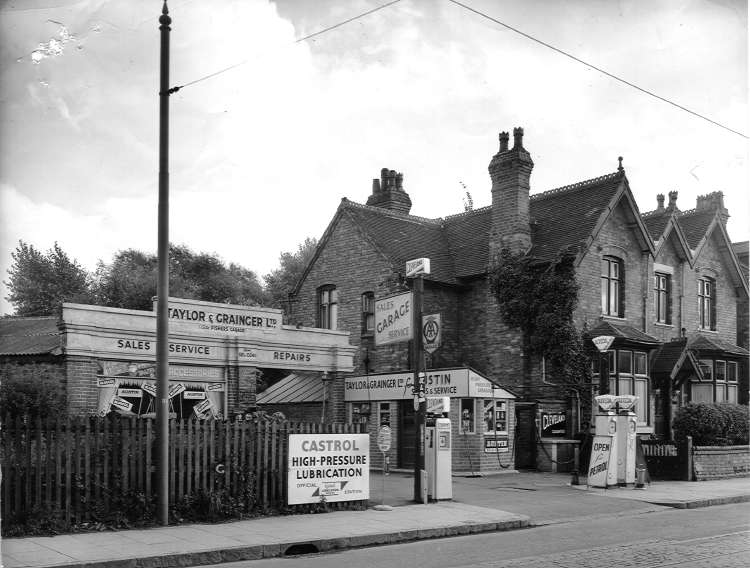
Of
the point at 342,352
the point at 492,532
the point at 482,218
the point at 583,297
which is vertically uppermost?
the point at 482,218

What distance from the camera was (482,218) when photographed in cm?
3103

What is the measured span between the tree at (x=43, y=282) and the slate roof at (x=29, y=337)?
55.4 ft

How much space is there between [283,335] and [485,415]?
586cm

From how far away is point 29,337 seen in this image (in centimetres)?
3169

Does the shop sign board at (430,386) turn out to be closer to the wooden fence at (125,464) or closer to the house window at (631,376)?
the house window at (631,376)

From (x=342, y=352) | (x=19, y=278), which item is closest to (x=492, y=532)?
(x=342, y=352)

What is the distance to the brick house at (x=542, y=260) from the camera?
26.1 m

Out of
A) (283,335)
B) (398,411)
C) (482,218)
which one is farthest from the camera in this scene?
(482,218)

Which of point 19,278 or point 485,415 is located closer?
point 485,415

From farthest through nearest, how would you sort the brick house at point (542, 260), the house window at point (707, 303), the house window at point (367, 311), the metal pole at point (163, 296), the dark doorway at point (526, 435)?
the house window at point (707, 303)
the house window at point (367, 311)
the brick house at point (542, 260)
the dark doorway at point (526, 435)
the metal pole at point (163, 296)

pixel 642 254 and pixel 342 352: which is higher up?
pixel 642 254

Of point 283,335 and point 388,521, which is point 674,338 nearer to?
point 283,335

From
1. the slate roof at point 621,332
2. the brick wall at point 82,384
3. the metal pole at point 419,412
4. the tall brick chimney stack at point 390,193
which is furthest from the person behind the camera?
the tall brick chimney stack at point 390,193

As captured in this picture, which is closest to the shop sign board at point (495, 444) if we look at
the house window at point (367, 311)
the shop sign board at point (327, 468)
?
the house window at point (367, 311)
